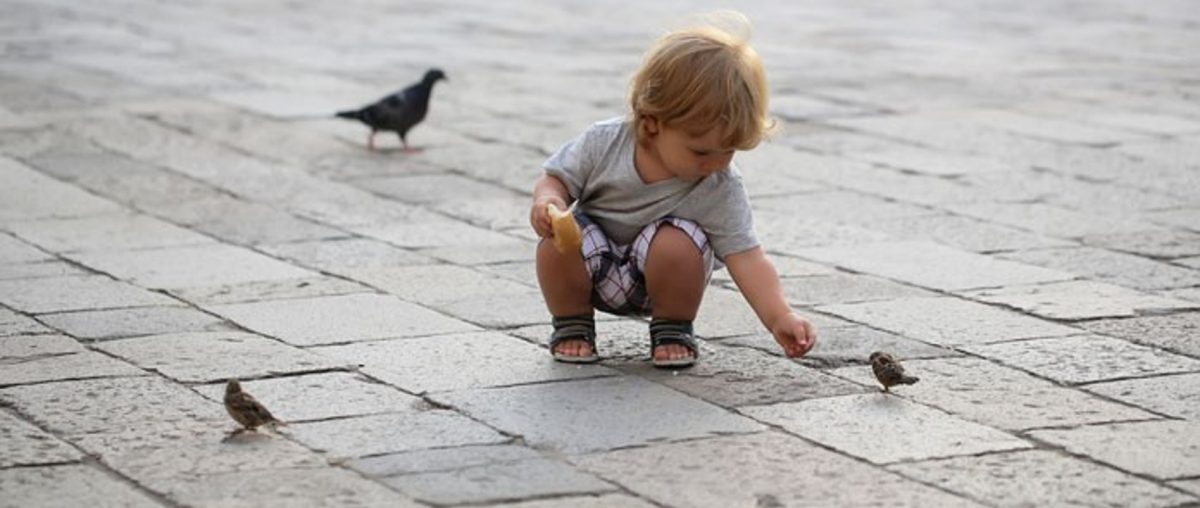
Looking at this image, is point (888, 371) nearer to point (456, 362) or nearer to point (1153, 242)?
point (456, 362)

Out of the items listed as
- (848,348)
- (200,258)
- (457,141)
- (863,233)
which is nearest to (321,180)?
(457,141)

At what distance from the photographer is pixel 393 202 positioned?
25.9 feet

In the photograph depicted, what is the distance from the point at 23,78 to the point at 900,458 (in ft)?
26.5

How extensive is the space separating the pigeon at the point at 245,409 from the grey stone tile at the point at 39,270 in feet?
7.09

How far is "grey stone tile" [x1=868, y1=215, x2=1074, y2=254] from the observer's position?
6953 millimetres

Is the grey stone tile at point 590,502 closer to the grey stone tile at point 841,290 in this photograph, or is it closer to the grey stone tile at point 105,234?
the grey stone tile at point 841,290

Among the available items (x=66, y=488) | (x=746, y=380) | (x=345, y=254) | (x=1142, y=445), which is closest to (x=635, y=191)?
(x=746, y=380)

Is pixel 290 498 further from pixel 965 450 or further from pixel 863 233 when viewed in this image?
pixel 863 233

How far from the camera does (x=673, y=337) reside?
16.5 ft

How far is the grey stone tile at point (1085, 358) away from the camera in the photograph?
503cm

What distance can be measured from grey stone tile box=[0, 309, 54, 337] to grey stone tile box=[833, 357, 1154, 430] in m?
2.12

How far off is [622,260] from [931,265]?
178cm

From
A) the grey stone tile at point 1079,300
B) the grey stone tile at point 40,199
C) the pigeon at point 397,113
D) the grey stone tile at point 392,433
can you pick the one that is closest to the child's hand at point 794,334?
the grey stone tile at point 392,433

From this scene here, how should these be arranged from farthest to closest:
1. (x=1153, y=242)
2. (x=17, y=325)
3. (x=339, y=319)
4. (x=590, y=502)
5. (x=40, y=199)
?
(x=40, y=199), (x=1153, y=242), (x=339, y=319), (x=17, y=325), (x=590, y=502)
